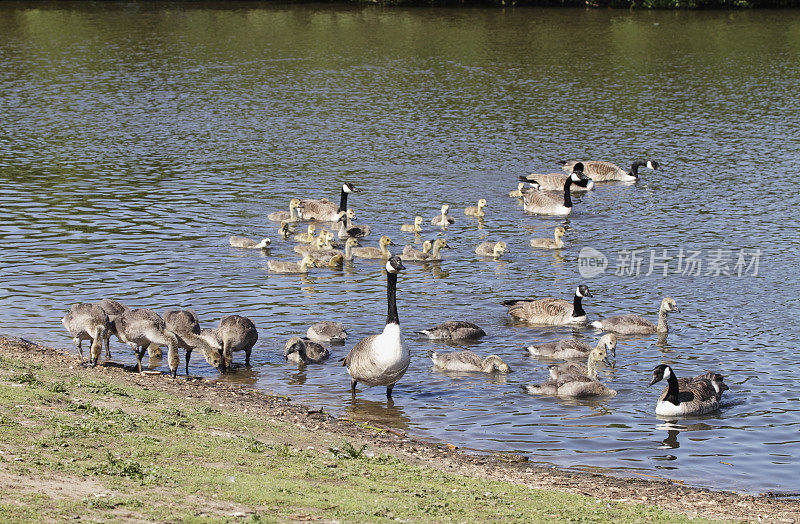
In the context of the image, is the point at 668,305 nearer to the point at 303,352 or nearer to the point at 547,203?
the point at 303,352

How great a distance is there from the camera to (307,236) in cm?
2403

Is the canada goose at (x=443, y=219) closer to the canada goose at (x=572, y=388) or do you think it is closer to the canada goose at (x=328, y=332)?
the canada goose at (x=328, y=332)

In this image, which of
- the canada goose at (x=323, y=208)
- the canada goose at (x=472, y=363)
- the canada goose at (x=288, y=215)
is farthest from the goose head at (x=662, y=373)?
the canada goose at (x=288, y=215)

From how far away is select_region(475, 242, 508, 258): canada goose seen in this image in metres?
22.4

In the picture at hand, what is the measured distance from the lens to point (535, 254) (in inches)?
920

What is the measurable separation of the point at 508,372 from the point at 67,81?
36038mm

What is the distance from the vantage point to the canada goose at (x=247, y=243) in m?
23.0

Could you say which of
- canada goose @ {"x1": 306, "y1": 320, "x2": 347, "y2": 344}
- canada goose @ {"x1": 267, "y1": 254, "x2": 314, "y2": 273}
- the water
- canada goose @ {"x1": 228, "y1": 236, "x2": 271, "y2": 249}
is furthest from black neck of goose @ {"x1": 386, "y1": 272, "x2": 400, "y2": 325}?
canada goose @ {"x1": 228, "y1": 236, "x2": 271, "y2": 249}

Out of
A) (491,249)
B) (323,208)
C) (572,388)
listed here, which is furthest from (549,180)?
(572,388)

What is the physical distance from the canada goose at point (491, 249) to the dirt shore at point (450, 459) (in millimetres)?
9015

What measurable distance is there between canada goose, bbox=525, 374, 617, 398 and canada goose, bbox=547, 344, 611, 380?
0.24 feet

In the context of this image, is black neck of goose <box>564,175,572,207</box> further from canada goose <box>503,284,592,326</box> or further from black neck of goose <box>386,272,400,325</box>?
black neck of goose <box>386,272,400,325</box>

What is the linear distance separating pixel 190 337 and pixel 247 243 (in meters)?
8.15

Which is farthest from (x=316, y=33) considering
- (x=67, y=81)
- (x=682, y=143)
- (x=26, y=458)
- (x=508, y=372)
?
(x=26, y=458)
